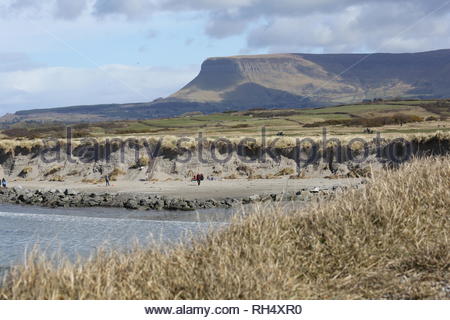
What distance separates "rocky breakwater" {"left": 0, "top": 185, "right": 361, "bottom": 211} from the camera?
95.7 ft

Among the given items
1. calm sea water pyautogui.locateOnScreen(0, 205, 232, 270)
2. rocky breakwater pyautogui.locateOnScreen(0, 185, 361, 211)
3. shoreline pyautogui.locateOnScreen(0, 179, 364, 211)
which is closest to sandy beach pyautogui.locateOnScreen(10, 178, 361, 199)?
shoreline pyautogui.locateOnScreen(0, 179, 364, 211)

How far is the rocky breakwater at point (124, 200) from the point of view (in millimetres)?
29172

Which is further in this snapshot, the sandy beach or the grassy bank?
the sandy beach

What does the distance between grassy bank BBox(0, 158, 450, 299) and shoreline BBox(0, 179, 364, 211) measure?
54.9 feet

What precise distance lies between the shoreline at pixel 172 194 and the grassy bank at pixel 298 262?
1672 cm

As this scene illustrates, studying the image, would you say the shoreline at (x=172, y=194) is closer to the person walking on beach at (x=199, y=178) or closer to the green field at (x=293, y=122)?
the person walking on beach at (x=199, y=178)

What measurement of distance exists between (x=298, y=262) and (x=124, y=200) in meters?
23.5

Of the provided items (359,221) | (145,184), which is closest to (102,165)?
(145,184)

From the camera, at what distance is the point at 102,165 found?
151 ft

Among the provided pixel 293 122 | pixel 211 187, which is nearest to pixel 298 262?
pixel 211 187

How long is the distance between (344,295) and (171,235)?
1137 cm

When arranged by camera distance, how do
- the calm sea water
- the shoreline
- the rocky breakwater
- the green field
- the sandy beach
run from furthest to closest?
the green field
the sandy beach
the shoreline
the rocky breakwater
the calm sea water

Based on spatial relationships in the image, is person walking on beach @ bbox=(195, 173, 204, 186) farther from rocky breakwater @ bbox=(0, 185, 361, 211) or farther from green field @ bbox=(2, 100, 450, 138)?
green field @ bbox=(2, 100, 450, 138)

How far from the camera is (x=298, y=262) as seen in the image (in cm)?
980
